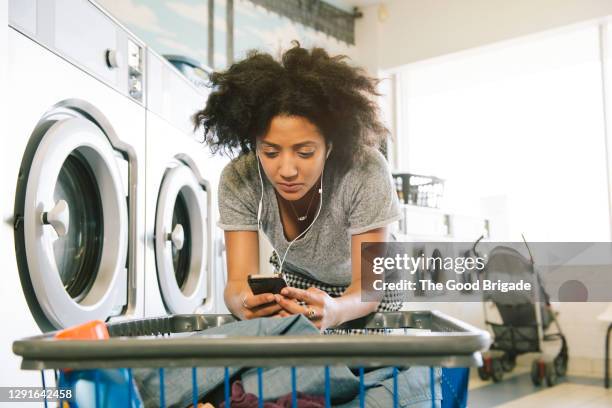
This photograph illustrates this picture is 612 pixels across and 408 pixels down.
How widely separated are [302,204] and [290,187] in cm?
14

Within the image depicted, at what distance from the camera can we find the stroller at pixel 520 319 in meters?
3.62

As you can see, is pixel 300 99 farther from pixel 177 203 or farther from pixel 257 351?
pixel 177 203

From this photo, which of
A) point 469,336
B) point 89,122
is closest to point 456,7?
A: point 89,122

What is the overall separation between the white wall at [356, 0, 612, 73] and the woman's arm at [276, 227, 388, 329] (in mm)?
3129

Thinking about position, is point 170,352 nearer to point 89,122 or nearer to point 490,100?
point 89,122

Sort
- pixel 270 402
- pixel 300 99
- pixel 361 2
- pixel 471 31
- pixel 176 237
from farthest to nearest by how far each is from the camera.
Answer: pixel 361 2 → pixel 471 31 → pixel 176 237 → pixel 300 99 → pixel 270 402

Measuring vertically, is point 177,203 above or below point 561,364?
above

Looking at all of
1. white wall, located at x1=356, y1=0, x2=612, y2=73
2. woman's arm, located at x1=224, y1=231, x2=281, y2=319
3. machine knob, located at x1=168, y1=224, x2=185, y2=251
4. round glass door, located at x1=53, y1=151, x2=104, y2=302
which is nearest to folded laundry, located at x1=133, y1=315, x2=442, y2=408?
woman's arm, located at x1=224, y1=231, x2=281, y2=319

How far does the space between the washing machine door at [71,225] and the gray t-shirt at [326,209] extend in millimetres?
375

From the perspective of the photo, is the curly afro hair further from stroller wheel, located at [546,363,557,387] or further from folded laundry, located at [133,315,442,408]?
stroller wheel, located at [546,363,557,387]

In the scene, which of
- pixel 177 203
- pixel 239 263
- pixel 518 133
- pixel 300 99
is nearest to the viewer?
pixel 300 99

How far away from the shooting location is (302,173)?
1.04 meters

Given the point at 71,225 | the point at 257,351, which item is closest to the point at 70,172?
the point at 71,225

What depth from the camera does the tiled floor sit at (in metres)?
2.90
